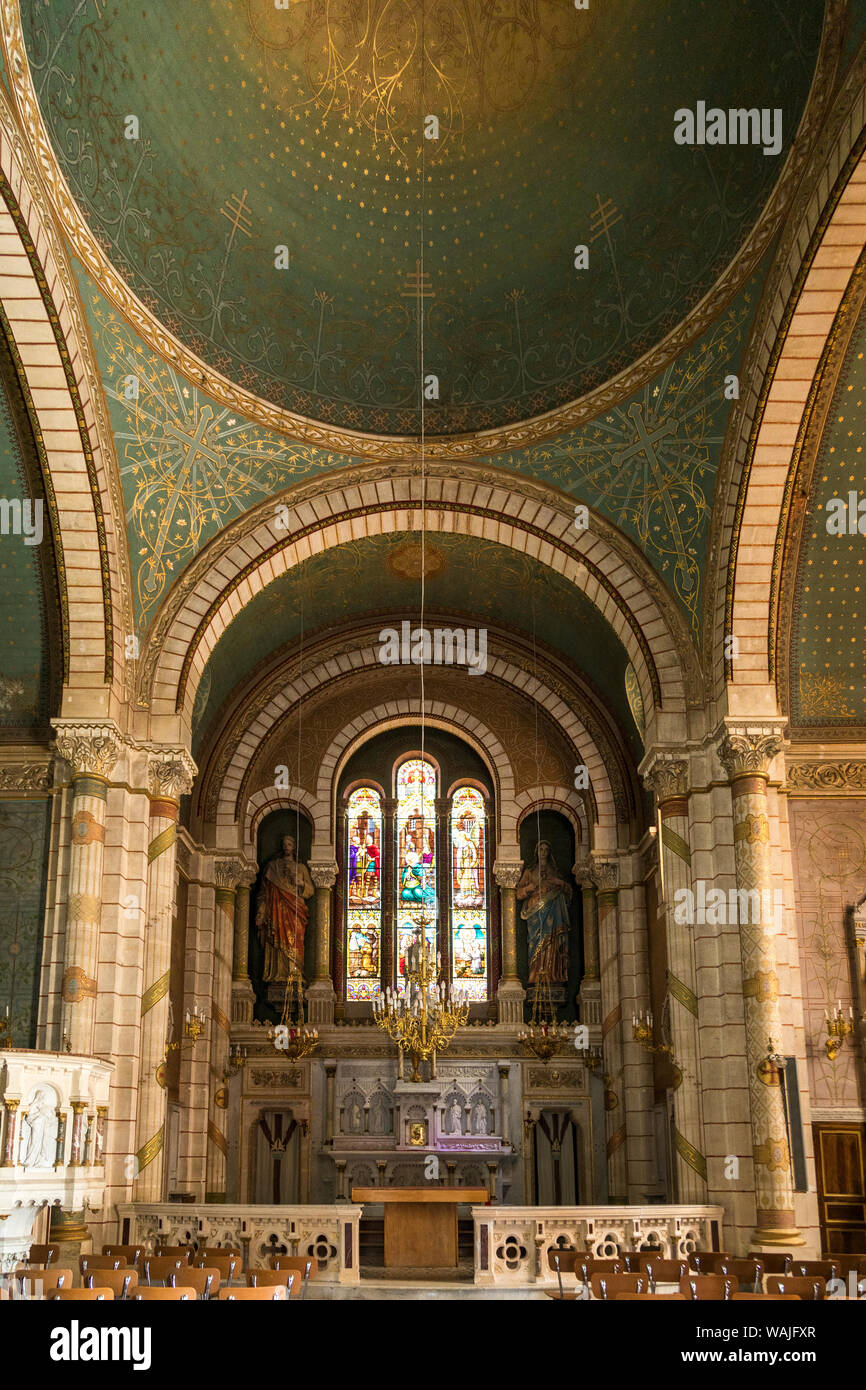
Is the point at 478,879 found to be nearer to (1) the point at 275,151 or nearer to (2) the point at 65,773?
(2) the point at 65,773

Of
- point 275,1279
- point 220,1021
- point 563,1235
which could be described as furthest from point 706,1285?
point 220,1021

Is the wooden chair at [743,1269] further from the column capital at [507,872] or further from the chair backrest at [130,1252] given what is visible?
the column capital at [507,872]

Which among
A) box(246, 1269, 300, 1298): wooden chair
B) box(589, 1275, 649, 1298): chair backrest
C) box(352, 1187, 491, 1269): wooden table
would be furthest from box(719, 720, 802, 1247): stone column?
box(246, 1269, 300, 1298): wooden chair

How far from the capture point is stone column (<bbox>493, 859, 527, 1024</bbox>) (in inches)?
822

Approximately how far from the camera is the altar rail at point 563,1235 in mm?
13305

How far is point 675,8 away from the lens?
1367cm

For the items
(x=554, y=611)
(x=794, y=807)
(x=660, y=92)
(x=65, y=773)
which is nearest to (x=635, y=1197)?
(x=794, y=807)

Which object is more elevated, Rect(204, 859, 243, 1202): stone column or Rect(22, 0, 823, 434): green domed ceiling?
Rect(22, 0, 823, 434): green domed ceiling

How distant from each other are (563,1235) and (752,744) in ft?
19.1

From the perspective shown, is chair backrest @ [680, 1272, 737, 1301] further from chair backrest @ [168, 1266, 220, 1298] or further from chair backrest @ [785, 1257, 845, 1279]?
chair backrest @ [168, 1266, 220, 1298]

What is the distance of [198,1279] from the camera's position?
8.72 m

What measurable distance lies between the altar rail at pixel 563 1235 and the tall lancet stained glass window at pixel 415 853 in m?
8.11

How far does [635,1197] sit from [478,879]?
5874 millimetres

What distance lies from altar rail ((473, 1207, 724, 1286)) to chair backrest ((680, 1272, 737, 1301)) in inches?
194
